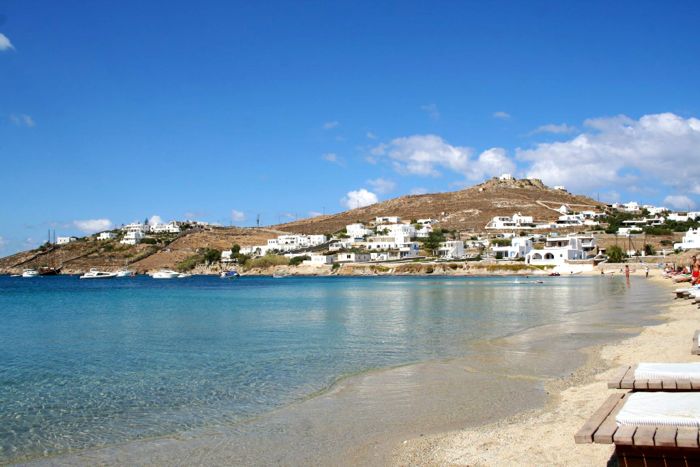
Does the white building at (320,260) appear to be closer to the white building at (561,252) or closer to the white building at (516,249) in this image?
the white building at (516,249)

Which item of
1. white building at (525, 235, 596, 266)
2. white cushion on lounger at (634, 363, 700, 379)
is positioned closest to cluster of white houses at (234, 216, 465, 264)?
white building at (525, 235, 596, 266)

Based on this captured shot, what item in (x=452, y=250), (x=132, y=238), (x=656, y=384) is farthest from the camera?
(x=132, y=238)

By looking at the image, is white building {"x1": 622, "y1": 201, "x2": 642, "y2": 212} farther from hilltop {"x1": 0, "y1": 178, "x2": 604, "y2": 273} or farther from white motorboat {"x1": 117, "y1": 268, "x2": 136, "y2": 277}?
white motorboat {"x1": 117, "y1": 268, "x2": 136, "y2": 277}

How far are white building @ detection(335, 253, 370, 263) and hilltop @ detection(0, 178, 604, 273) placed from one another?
34.3 m

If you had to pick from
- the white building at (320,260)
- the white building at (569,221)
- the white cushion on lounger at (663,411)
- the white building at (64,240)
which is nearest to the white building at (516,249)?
the white building at (569,221)

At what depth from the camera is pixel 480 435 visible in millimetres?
8078

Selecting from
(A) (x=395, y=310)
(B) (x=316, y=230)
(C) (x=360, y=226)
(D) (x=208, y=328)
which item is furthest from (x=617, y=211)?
(D) (x=208, y=328)

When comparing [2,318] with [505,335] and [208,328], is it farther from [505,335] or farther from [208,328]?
[505,335]

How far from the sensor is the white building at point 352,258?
122 metres

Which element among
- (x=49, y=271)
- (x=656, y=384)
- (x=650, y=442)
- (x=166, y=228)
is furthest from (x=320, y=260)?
(x=650, y=442)

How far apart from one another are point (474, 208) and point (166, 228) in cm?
9754

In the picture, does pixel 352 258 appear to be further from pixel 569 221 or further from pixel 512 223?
pixel 569 221

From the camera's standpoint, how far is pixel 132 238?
167500 mm

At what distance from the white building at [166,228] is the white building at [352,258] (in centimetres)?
7952
